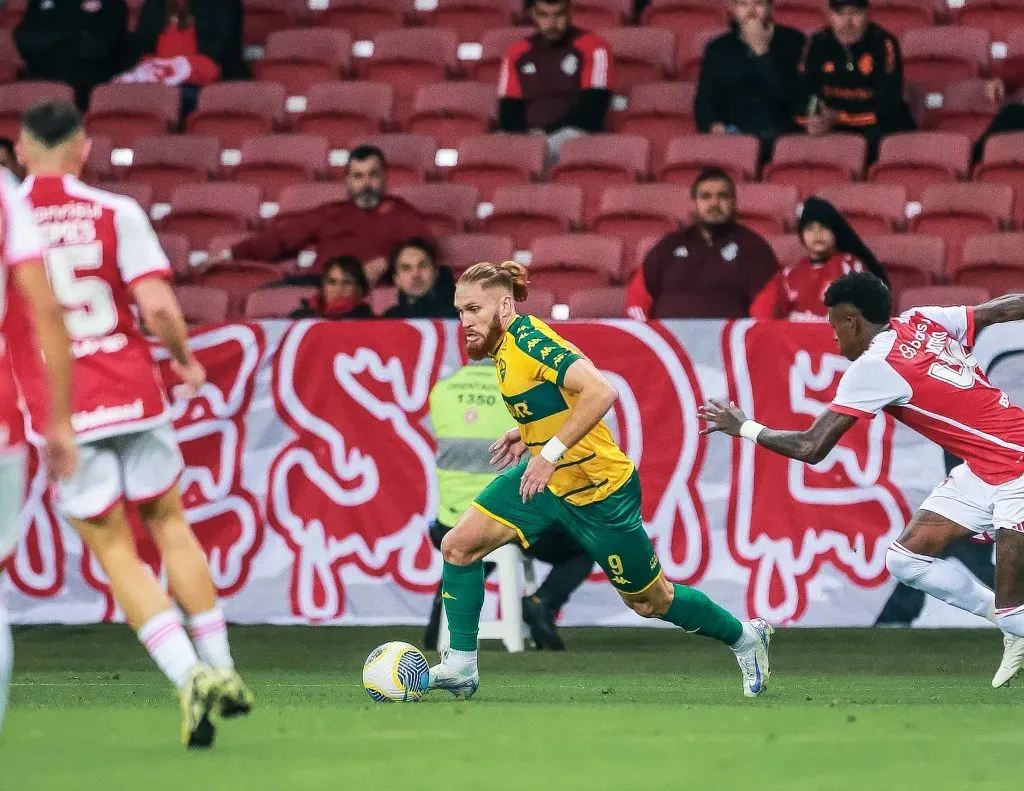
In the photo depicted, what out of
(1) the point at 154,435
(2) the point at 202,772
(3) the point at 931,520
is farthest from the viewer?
(3) the point at 931,520

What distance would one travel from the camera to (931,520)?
25.9 ft

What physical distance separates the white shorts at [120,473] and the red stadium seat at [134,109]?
9.12 metres

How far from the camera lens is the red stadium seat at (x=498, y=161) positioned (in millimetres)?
13398

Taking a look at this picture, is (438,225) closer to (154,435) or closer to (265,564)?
(265,564)

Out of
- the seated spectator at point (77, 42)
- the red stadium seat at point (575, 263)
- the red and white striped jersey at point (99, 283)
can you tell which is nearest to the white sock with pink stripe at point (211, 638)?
the red and white striped jersey at point (99, 283)

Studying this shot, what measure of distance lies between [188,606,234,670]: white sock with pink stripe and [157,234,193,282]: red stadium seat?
24.4 ft

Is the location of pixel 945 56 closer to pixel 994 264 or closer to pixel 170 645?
pixel 994 264

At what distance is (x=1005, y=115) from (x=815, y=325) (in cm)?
346

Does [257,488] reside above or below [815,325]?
below

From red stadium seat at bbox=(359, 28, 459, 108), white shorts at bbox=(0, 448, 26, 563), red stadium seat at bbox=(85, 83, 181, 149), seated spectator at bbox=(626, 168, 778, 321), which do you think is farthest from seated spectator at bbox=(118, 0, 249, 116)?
white shorts at bbox=(0, 448, 26, 563)

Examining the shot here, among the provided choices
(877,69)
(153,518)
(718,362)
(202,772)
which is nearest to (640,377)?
(718,362)

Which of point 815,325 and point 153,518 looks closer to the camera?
point 153,518

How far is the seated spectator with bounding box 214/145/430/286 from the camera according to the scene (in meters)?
12.1

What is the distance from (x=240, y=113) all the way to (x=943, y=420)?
8.19 meters
